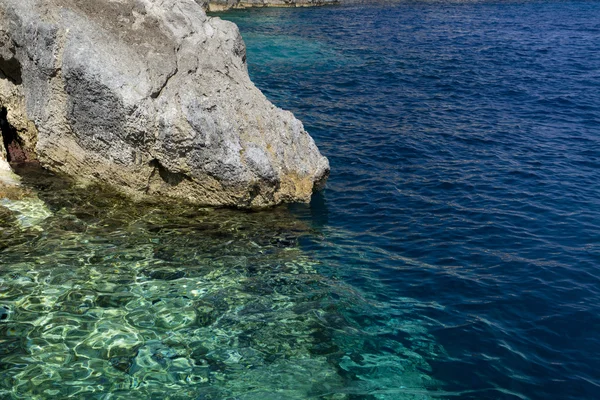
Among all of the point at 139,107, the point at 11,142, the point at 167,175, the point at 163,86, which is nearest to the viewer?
the point at 139,107

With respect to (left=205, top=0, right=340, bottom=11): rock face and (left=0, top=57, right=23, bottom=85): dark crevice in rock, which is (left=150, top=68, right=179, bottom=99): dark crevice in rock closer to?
(left=0, top=57, right=23, bottom=85): dark crevice in rock

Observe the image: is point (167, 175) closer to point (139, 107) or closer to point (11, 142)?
point (139, 107)

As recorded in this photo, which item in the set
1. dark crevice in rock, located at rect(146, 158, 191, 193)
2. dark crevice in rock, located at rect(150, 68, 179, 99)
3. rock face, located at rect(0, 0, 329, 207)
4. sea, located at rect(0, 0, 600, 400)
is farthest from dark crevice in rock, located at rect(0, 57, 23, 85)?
dark crevice in rock, located at rect(146, 158, 191, 193)

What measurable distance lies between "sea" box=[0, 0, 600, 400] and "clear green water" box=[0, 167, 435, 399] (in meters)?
0.04

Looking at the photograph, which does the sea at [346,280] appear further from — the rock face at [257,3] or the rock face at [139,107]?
the rock face at [257,3]

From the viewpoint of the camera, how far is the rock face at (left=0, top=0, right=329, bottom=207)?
13.3m

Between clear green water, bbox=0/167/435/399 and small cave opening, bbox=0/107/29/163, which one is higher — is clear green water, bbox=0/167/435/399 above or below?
below

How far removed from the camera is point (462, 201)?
645 inches

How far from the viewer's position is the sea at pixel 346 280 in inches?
372

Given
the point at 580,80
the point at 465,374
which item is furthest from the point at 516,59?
the point at 465,374

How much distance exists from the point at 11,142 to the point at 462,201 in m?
11.9

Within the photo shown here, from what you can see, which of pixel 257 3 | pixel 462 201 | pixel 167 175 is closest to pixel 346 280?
pixel 167 175

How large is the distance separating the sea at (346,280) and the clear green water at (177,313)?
0.04m

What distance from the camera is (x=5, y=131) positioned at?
15.1 metres
